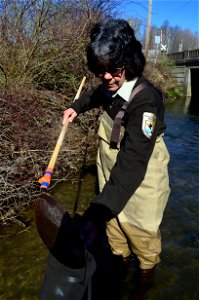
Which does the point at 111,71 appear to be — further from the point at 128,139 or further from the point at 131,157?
the point at 131,157

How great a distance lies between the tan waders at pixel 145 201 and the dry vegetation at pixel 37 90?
1932mm

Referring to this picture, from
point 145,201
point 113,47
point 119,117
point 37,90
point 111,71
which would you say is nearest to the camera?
point 113,47

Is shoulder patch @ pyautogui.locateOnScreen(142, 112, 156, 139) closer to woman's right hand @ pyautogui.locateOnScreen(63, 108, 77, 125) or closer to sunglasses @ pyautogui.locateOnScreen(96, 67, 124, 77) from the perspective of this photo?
sunglasses @ pyautogui.locateOnScreen(96, 67, 124, 77)

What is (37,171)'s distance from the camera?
4.79 meters

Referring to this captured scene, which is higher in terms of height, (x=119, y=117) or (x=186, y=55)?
(x=186, y=55)

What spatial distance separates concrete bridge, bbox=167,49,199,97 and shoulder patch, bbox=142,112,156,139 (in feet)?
81.3

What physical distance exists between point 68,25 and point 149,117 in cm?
627

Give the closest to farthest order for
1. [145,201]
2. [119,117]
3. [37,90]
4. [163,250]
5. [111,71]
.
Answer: [111,71], [119,117], [145,201], [163,250], [37,90]

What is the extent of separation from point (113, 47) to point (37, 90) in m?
5.10

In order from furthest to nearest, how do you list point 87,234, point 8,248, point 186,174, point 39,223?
1. point 186,174
2. point 8,248
3. point 39,223
4. point 87,234

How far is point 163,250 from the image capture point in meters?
3.93

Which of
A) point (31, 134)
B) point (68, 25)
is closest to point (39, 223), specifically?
point (31, 134)

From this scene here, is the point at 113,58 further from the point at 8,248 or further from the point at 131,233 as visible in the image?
the point at 8,248

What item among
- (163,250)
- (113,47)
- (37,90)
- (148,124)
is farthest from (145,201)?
(37,90)
